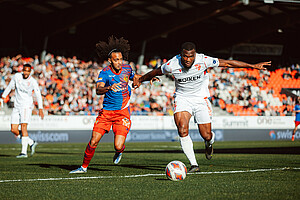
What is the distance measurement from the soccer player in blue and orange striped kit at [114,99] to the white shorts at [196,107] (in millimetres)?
986

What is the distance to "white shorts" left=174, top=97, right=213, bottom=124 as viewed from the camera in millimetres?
9727

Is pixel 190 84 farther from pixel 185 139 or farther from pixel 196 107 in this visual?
pixel 185 139

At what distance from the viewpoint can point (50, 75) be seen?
29.5 meters

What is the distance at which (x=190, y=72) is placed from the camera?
30.9ft

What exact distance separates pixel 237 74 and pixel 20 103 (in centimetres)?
2502

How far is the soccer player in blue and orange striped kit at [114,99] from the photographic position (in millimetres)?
9523

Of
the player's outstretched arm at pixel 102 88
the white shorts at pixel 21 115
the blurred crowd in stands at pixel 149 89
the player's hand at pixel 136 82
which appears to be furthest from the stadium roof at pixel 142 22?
the player's outstretched arm at pixel 102 88

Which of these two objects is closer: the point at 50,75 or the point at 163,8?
the point at 50,75

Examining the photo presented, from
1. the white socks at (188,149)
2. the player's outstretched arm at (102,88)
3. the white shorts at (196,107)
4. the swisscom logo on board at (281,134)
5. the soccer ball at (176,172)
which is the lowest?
the swisscom logo on board at (281,134)

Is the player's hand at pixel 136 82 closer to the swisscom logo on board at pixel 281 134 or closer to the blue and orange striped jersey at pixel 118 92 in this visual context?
the blue and orange striped jersey at pixel 118 92

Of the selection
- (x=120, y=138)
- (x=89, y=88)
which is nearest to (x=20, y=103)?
(x=120, y=138)

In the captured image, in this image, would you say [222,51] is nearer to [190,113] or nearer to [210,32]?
[210,32]

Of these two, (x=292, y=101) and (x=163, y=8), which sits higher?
(x=163, y=8)

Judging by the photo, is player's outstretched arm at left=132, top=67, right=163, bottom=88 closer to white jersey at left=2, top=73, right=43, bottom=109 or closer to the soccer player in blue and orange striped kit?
the soccer player in blue and orange striped kit
